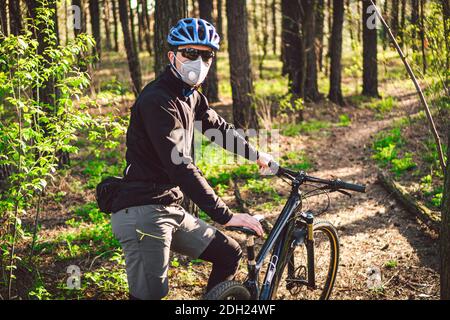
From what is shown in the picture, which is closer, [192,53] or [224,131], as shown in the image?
[192,53]

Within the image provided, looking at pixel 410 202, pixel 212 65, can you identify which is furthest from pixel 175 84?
pixel 212 65

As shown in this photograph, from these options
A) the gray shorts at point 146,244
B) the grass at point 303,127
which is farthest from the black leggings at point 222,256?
the grass at point 303,127

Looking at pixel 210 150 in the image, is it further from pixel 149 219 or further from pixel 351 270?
pixel 149 219

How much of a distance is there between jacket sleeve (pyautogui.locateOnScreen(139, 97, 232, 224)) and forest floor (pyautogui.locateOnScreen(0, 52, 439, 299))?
7.02ft

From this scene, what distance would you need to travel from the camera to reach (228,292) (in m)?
3.19

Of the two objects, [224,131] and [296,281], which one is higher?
[224,131]

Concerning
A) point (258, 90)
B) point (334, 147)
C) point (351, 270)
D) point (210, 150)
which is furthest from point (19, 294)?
point (258, 90)

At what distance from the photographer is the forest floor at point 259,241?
4949 mm

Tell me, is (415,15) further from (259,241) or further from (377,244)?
(259,241)

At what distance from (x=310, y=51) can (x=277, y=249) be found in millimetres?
12857

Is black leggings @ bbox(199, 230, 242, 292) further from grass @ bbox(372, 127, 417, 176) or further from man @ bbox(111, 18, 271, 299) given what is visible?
grass @ bbox(372, 127, 417, 176)

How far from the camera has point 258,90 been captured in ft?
62.1

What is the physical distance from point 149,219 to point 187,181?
17.0 inches

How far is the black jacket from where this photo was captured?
3.12 m
